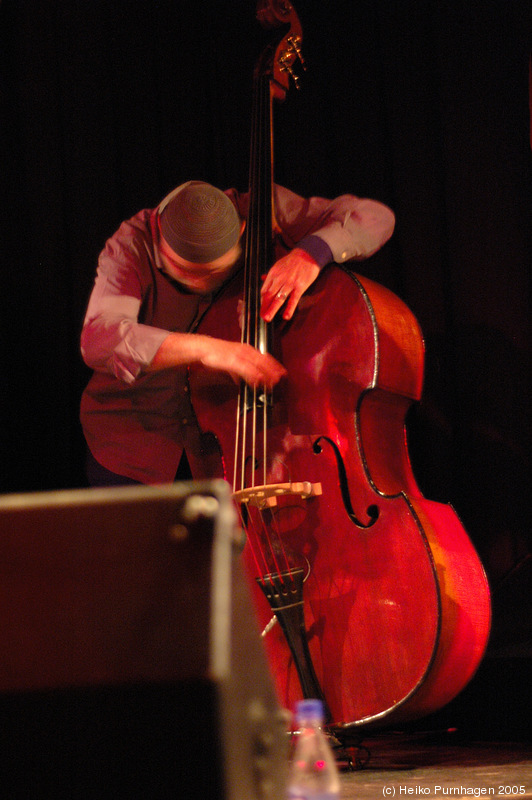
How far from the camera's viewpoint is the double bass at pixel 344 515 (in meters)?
1.42

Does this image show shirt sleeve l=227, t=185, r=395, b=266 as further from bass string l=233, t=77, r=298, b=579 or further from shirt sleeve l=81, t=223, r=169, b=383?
shirt sleeve l=81, t=223, r=169, b=383

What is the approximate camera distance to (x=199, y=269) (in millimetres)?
2020

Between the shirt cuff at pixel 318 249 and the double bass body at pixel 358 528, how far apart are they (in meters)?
0.03

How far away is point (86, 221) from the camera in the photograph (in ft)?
8.36

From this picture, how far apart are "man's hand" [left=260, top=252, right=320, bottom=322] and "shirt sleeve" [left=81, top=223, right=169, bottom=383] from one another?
0.26m

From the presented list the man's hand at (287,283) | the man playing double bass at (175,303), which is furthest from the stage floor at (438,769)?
the man's hand at (287,283)

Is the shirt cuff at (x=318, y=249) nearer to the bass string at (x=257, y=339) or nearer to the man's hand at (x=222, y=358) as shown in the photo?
the bass string at (x=257, y=339)

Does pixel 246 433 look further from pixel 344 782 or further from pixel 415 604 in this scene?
pixel 344 782

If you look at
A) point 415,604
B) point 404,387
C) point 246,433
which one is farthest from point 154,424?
point 415,604

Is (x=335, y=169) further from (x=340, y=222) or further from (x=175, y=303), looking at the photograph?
(x=175, y=303)

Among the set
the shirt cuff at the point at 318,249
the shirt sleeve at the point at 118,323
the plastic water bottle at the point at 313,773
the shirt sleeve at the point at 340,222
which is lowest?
the plastic water bottle at the point at 313,773

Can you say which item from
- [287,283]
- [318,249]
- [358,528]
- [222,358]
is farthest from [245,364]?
[358,528]

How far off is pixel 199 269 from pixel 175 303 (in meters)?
0.16

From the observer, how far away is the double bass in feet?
4.67
